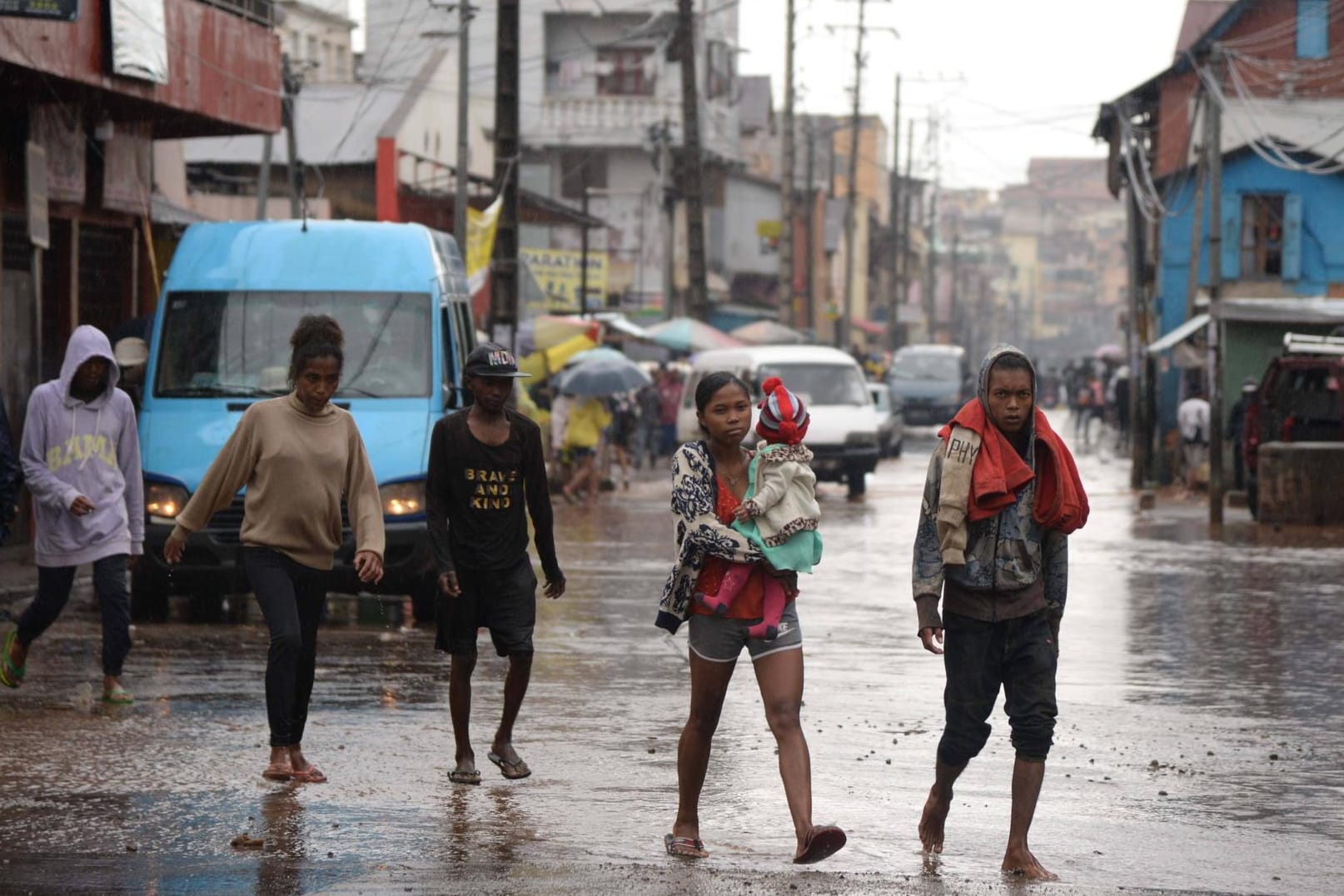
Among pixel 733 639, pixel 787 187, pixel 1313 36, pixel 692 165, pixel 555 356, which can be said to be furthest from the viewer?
pixel 787 187

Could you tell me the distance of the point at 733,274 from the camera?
7825 centimetres

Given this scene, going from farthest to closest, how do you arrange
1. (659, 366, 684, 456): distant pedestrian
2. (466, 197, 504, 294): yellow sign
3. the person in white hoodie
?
(659, 366, 684, 456): distant pedestrian
(466, 197, 504, 294): yellow sign
the person in white hoodie

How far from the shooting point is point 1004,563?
23.0ft

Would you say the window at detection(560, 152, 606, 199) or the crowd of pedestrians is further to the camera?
the window at detection(560, 152, 606, 199)

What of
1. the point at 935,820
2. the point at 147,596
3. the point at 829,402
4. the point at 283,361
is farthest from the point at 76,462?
the point at 829,402

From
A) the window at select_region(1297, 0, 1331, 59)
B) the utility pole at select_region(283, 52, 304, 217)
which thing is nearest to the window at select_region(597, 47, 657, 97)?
the window at select_region(1297, 0, 1331, 59)

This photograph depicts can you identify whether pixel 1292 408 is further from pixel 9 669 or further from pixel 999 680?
pixel 999 680

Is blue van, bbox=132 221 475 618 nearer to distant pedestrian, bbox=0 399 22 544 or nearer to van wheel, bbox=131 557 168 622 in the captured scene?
van wheel, bbox=131 557 168 622

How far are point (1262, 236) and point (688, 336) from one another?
12634 mm

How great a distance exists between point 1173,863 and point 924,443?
47.4m

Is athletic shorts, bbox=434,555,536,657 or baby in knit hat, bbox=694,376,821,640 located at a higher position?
baby in knit hat, bbox=694,376,821,640

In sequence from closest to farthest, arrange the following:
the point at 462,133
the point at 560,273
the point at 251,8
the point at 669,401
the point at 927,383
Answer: the point at 251,8, the point at 462,133, the point at 669,401, the point at 560,273, the point at 927,383

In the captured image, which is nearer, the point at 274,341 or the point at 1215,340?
the point at 274,341

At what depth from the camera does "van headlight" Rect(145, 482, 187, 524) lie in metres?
14.0
